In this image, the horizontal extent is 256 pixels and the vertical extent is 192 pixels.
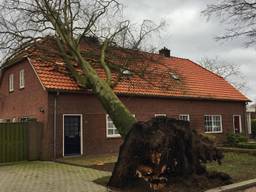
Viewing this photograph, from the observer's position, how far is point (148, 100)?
22.7 metres

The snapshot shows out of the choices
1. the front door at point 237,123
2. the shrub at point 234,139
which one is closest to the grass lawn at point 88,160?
the shrub at point 234,139

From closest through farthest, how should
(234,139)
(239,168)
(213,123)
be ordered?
(239,168), (234,139), (213,123)

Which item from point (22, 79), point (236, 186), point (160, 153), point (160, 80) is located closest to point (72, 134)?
point (22, 79)

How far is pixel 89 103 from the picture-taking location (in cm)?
1995

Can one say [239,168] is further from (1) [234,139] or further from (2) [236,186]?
(1) [234,139]

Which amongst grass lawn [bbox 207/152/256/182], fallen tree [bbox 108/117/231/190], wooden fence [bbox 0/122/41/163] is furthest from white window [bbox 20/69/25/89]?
fallen tree [bbox 108/117/231/190]

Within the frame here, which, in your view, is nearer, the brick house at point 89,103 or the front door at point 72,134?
the brick house at point 89,103

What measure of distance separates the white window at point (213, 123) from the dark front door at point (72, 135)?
1067cm

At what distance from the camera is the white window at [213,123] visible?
2655 centimetres

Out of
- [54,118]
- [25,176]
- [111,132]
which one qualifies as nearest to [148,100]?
[111,132]

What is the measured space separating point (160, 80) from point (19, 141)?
9.06 m

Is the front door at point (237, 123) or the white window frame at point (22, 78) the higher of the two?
the white window frame at point (22, 78)

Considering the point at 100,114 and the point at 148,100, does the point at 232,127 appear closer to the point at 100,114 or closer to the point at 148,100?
the point at 148,100

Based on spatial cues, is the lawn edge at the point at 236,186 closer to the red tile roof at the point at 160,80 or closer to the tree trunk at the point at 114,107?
the tree trunk at the point at 114,107
